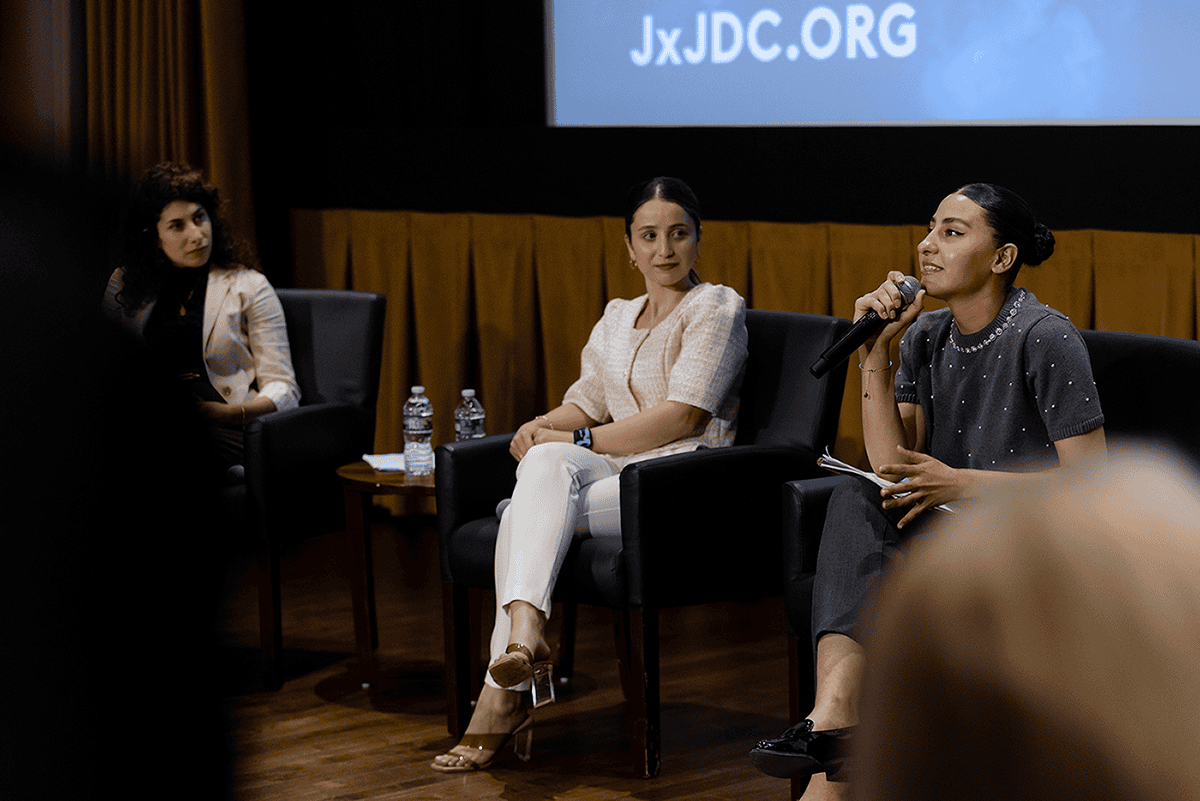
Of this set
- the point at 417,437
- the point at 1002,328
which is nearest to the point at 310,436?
the point at 417,437

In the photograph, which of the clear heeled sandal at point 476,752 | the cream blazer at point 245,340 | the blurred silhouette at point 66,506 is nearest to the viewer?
the blurred silhouette at point 66,506

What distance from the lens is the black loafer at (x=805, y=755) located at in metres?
2.23

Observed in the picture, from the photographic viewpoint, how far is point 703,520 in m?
2.89

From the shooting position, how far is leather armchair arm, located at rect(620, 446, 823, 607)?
9.21ft

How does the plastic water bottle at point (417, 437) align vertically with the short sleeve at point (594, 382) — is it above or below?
below

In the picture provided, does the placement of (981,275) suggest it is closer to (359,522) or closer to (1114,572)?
(359,522)

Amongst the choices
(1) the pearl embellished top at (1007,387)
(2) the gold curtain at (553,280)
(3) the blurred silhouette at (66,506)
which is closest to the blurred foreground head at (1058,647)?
(3) the blurred silhouette at (66,506)

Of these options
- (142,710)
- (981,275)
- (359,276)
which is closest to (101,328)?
(142,710)

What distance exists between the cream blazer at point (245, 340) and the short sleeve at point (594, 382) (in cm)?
86

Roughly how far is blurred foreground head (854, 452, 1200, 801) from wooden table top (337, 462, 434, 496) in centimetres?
294

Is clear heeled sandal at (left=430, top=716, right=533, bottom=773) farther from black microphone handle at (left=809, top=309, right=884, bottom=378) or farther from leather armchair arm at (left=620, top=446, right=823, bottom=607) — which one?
black microphone handle at (left=809, top=309, right=884, bottom=378)

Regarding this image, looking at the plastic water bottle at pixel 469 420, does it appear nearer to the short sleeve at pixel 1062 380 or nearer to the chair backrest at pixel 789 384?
the chair backrest at pixel 789 384

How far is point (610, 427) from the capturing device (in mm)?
3191

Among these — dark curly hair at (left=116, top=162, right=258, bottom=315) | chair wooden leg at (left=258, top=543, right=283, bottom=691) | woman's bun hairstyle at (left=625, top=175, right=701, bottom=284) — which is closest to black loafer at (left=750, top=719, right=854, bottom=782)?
woman's bun hairstyle at (left=625, top=175, right=701, bottom=284)
